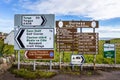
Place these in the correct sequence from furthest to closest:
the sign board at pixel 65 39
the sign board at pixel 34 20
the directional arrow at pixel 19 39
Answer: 1. the sign board at pixel 65 39
2. the directional arrow at pixel 19 39
3. the sign board at pixel 34 20

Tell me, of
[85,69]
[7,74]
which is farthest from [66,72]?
[7,74]

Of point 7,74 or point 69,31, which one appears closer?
point 7,74

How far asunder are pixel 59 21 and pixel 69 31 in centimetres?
79

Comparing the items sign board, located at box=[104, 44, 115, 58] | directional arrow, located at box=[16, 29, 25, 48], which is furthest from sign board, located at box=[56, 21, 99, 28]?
sign board, located at box=[104, 44, 115, 58]

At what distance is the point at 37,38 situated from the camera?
13828 mm

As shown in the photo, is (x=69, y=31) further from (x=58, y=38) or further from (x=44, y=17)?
(x=44, y=17)

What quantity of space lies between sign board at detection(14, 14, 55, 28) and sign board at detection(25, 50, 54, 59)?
129cm

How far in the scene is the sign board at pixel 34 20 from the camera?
13820 mm

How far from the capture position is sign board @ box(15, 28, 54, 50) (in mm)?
13852

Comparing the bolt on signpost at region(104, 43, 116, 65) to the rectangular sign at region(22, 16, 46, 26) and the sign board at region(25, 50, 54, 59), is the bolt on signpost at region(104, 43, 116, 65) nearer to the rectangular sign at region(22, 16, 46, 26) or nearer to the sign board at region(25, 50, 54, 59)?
the sign board at region(25, 50, 54, 59)

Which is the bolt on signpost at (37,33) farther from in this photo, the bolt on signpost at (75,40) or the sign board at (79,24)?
the bolt on signpost at (75,40)

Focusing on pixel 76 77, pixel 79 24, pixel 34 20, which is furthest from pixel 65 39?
pixel 76 77

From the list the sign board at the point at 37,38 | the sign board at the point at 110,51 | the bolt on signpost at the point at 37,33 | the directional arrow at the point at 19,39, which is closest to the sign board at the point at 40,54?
the bolt on signpost at the point at 37,33

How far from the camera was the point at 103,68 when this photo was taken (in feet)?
49.3
